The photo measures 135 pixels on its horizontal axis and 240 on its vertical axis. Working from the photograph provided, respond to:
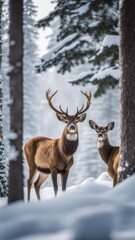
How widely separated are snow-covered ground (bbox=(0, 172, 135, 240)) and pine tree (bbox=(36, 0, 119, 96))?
8044 millimetres

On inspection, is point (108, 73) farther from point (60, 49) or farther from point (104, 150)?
point (104, 150)

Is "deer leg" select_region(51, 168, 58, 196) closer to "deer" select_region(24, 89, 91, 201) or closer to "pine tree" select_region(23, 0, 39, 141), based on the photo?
"deer" select_region(24, 89, 91, 201)

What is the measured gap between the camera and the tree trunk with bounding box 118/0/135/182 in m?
8.05

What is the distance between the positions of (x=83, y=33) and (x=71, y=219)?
9.79 metres

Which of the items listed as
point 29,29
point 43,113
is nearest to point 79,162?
point 29,29

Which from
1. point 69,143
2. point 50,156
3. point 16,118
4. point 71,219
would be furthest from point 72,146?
point 71,219

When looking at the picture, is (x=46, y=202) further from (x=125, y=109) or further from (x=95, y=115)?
(x=95, y=115)

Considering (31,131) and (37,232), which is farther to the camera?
(31,131)

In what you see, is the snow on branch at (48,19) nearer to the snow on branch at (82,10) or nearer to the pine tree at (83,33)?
the pine tree at (83,33)

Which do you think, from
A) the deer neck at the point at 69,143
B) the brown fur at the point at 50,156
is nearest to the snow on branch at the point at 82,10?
the brown fur at the point at 50,156

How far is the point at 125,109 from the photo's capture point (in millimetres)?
8172

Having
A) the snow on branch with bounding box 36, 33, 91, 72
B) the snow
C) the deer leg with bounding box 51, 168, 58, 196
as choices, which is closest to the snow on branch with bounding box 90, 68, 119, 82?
the snow on branch with bounding box 36, 33, 91, 72

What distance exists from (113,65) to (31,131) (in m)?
23.3

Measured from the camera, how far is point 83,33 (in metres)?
14.3
